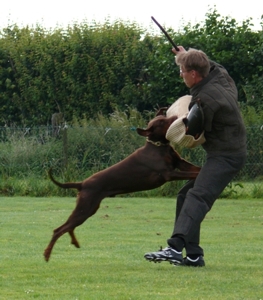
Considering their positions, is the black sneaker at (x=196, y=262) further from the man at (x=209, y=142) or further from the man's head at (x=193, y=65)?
the man's head at (x=193, y=65)

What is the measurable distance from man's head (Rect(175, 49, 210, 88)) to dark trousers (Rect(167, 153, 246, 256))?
69cm

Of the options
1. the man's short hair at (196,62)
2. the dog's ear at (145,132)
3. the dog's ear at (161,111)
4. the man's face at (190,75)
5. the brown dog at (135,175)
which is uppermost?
the man's short hair at (196,62)

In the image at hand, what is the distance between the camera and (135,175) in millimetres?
7551

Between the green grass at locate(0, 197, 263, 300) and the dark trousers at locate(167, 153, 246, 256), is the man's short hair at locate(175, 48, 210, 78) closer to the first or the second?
the dark trousers at locate(167, 153, 246, 256)

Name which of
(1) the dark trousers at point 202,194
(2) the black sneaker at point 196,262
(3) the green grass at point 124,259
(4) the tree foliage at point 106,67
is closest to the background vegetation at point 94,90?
(4) the tree foliage at point 106,67

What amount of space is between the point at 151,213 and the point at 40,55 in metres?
9.61

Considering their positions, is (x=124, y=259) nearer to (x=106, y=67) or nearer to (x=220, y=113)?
(x=220, y=113)

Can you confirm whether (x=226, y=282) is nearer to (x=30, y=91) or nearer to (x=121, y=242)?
(x=121, y=242)

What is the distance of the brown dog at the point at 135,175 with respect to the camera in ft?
24.6

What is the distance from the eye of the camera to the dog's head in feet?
25.0

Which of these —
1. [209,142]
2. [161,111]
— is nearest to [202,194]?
[209,142]

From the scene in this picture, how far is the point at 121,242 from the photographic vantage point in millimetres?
9203

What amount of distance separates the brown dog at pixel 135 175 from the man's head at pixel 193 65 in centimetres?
68

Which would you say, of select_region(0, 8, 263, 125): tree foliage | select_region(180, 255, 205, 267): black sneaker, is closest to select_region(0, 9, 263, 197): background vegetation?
select_region(0, 8, 263, 125): tree foliage
